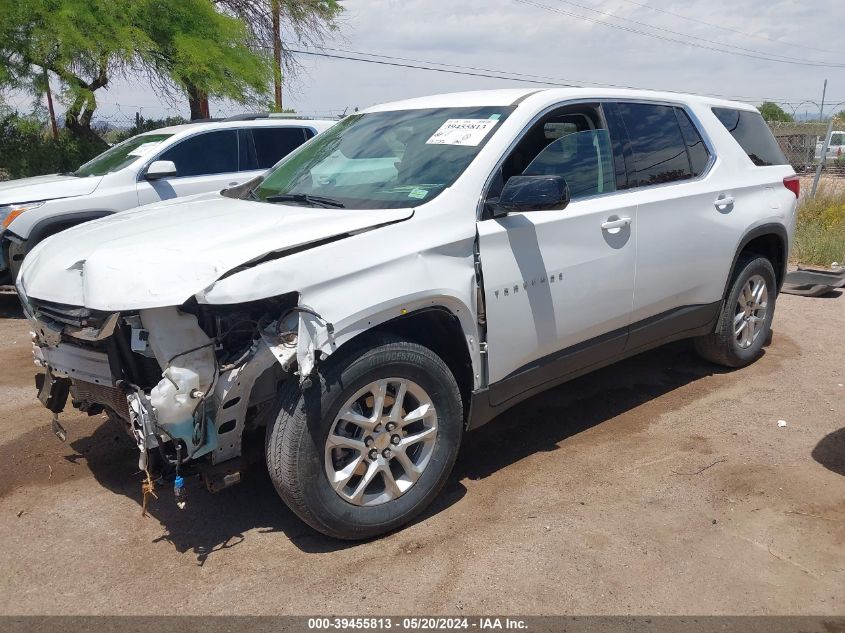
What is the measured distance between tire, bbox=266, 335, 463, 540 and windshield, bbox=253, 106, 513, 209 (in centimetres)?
80

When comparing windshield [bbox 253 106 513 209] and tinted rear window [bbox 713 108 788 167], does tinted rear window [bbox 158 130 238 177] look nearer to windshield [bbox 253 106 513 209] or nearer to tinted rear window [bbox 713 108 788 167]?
windshield [bbox 253 106 513 209]

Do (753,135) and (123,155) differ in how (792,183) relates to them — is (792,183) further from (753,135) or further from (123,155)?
(123,155)

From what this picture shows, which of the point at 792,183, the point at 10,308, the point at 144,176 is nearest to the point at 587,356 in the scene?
the point at 792,183

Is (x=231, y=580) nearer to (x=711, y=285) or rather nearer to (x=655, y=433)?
(x=655, y=433)

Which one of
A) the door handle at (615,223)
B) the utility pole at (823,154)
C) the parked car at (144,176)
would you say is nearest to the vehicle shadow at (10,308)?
the parked car at (144,176)

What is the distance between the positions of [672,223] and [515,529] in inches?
84.4

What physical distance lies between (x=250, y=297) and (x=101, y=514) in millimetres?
1619

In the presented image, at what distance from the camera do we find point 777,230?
5.50m

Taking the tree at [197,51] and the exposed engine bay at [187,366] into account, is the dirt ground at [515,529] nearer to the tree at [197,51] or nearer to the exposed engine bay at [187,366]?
the exposed engine bay at [187,366]

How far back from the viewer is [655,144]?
466cm

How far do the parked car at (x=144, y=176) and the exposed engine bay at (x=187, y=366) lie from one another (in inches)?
182

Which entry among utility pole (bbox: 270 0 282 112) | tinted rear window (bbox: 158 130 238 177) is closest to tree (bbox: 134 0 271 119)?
utility pole (bbox: 270 0 282 112)

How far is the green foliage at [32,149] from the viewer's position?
15.3 m

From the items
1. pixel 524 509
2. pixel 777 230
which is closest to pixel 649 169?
pixel 777 230
